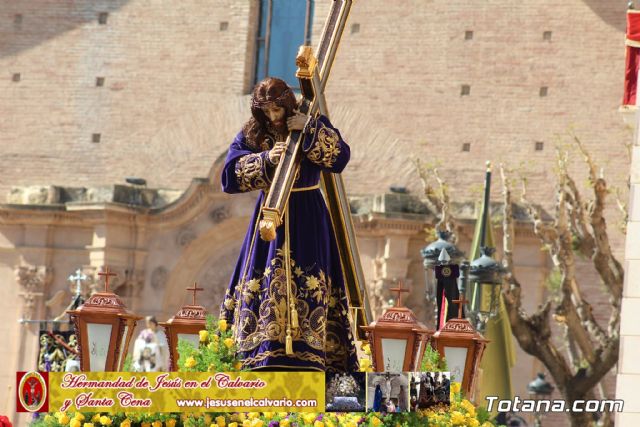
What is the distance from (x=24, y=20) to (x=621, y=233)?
12157 millimetres

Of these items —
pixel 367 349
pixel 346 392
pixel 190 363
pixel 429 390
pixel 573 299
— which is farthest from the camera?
pixel 573 299

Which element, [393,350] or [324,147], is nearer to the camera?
[324,147]

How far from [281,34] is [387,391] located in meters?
22.4

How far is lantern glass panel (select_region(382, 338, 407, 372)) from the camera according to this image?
28.8ft

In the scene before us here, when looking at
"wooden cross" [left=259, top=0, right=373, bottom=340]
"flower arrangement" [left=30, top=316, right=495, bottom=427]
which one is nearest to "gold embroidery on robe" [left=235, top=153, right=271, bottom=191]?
"wooden cross" [left=259, top=0, right=373, bottom=340]

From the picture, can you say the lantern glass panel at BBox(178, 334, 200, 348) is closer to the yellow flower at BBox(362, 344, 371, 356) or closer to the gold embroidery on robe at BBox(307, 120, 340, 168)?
the yellow flower at BBox(362, 344, 371, 356)

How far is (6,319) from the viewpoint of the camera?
2833cm

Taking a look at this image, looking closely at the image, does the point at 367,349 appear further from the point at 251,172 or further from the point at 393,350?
the point at 251,172

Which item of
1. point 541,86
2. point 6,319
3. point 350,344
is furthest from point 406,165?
point 350,344

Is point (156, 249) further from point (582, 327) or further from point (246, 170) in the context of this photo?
point (246, 170)

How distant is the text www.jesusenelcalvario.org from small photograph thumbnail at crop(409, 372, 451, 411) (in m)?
0.51

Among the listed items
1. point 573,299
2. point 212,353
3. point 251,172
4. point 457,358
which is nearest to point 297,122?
point 251,172

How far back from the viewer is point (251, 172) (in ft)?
28.2

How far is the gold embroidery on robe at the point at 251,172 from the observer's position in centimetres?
855
